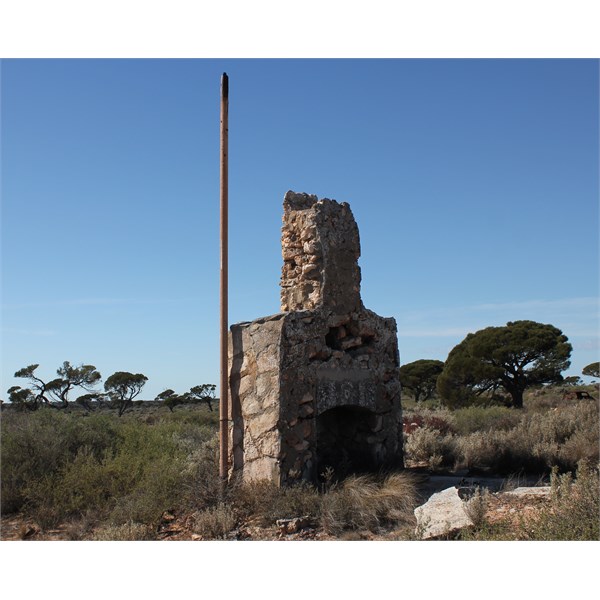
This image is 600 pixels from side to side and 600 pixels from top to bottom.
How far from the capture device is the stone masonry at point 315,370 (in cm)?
832

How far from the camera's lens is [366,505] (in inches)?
295

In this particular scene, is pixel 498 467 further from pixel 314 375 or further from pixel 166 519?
pixel 166 519

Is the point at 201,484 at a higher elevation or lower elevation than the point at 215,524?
higher

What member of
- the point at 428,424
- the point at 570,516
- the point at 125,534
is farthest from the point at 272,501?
the point at 428,424

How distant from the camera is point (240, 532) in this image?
7082 mm

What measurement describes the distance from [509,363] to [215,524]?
70.6 ft

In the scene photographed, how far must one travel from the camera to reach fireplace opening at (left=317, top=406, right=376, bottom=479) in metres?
9.70

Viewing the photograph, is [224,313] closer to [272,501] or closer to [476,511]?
[272,501]

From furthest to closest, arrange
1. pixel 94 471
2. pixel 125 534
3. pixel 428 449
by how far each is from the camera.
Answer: pixel 428 449, pixel 94 471, pixel 125 534

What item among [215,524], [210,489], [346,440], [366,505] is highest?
[346,440]

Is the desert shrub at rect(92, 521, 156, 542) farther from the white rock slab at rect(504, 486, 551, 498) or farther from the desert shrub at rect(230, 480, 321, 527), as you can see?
the white rock slab at rect(504, 486, 551, 498)

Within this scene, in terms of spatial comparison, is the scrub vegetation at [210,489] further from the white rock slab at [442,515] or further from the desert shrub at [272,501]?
the white rock slab at [442,515]

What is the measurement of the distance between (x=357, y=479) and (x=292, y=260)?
349 centimetres

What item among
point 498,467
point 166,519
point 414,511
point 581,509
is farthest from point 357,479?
point 498,467
